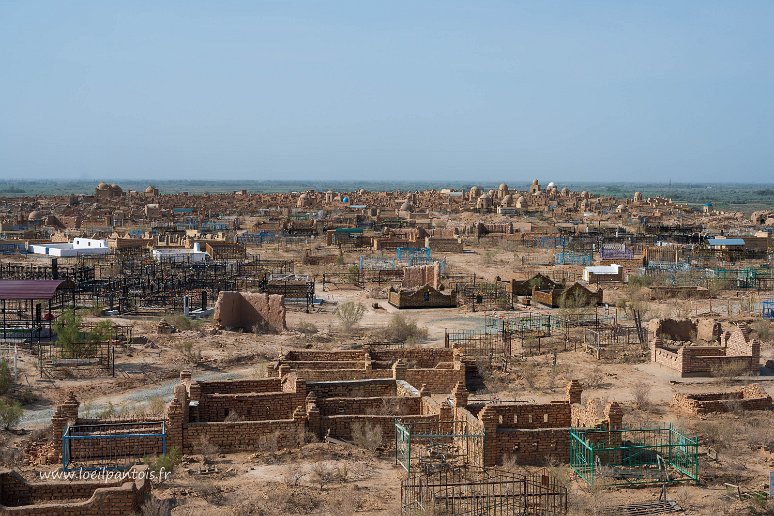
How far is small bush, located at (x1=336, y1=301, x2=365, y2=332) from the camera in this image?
29000mm

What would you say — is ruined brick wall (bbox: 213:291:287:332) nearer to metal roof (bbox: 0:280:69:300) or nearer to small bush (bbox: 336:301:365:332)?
small bush (bbox: 336:301:365:332)

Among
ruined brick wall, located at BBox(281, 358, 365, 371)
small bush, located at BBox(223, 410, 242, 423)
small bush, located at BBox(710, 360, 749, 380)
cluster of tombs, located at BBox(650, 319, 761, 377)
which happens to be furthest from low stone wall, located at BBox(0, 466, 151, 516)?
small bush, located at BBox(710, 360, 749, 380)

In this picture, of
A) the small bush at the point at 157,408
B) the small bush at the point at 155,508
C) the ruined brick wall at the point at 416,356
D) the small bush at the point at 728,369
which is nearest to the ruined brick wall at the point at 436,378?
the ruined brick wall at the point at 416,356

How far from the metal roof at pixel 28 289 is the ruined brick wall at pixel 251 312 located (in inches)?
189

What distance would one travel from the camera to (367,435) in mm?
15320

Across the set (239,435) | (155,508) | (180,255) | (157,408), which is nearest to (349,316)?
(157,408)

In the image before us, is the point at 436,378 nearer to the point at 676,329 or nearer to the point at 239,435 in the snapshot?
A: the point at 239,435

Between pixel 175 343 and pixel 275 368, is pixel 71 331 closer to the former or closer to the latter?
pixel 175 343

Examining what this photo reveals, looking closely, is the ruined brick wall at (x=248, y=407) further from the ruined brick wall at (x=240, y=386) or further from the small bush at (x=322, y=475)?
the small bush at (x=322, y=475)

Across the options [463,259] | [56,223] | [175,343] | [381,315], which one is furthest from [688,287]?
[56,223]

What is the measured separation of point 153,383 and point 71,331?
326 cm

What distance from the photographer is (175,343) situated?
2522 cm

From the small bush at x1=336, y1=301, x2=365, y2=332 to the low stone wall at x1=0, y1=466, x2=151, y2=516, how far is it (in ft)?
56.2

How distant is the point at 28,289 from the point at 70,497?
15.7 metres
